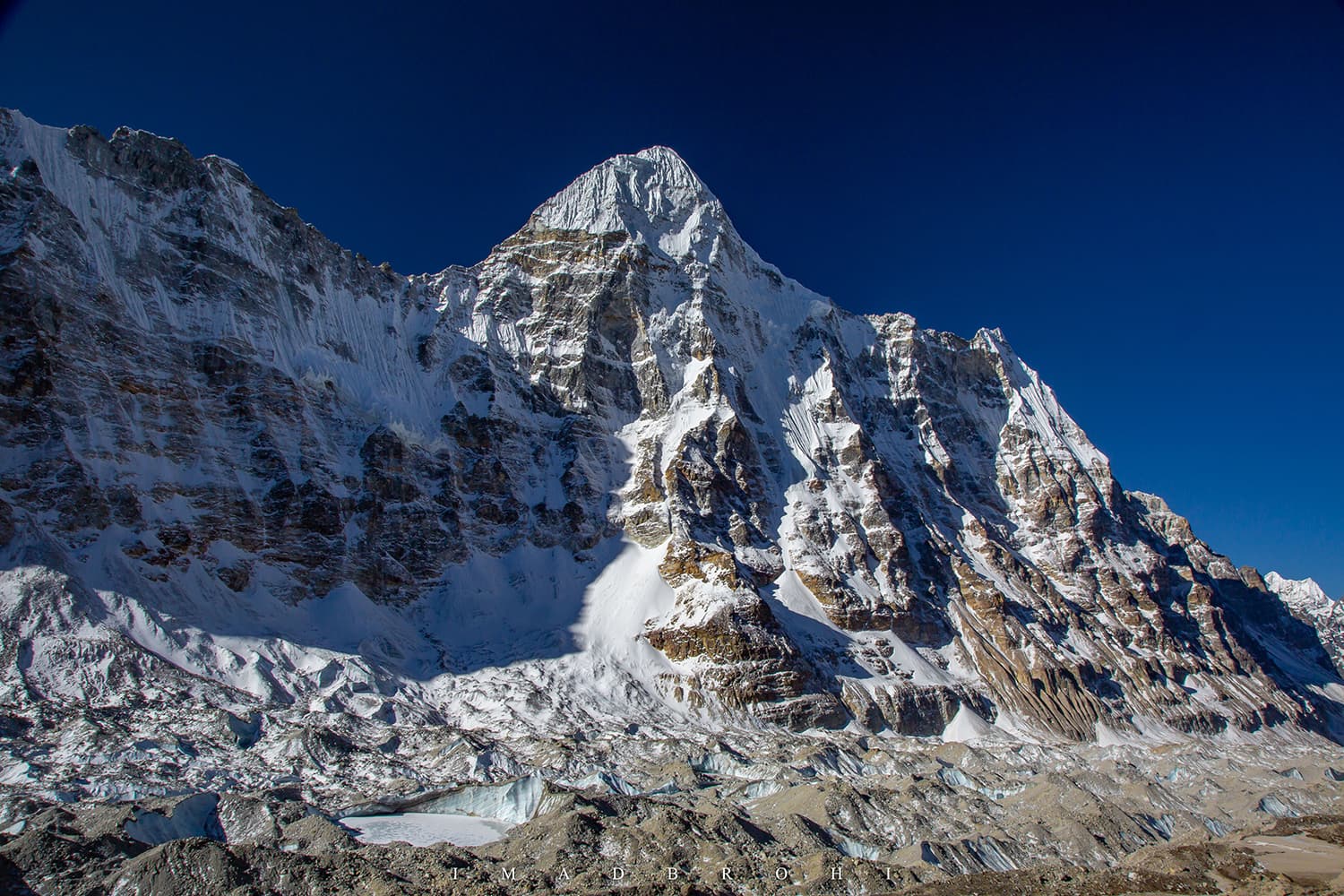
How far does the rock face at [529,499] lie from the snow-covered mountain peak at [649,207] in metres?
0.92

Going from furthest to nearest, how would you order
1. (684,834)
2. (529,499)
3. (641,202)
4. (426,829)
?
(641,202)
(529,499)
(426,829)
(684,834)

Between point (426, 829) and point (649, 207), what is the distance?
155 m

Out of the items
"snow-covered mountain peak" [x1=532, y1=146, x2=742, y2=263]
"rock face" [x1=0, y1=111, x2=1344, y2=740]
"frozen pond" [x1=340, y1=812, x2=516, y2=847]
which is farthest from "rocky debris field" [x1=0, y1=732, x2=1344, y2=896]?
"snow-covered mountain peak" [x1=532, y1=146, x2=742, y2=263]

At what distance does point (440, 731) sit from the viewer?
7644 centimetres

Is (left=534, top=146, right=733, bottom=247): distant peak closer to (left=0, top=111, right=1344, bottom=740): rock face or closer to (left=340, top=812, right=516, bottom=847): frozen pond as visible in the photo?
(left=0, top=111, right=1344, bottom=740): rock face

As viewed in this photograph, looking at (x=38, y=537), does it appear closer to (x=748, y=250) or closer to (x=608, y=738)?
(x=608, y=738)

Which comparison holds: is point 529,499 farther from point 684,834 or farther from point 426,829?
point 684,834

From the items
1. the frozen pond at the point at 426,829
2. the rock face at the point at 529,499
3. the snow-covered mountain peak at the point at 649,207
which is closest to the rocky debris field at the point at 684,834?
the frozen pond at the point at 426,829

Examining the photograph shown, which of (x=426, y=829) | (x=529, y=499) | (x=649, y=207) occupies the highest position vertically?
(x=649, y=207)

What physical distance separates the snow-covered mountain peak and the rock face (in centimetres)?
92

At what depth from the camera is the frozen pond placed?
150 ft

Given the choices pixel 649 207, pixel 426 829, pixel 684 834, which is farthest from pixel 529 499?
pixel 684 834

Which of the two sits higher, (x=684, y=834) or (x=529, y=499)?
(x=529, y=499)

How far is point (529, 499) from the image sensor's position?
12750 centimetres
